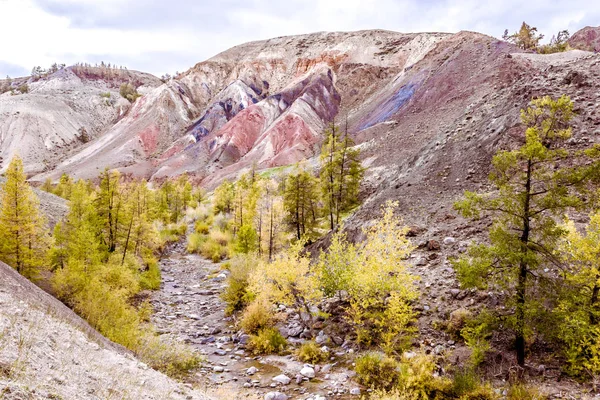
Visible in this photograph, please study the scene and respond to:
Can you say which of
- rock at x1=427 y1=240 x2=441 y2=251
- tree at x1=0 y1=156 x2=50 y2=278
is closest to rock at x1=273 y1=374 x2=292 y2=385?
rock at x1=427 y1=240 x2=441 y2=251

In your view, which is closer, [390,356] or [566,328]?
[566,328]

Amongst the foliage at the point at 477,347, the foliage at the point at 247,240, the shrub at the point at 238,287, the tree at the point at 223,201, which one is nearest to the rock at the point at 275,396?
the foliage at the point at 477,347

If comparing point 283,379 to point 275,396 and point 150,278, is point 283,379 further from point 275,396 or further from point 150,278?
point 150,278

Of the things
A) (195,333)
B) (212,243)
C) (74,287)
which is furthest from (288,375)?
(212,243)

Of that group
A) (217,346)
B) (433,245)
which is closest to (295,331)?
(217,346)

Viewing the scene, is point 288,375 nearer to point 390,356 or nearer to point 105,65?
point 390,356

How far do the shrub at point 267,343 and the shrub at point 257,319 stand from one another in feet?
4.34

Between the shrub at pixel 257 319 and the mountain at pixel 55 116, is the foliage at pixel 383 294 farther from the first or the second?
the mountain at pixel 55 116

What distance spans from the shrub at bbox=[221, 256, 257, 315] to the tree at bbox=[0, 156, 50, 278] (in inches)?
452

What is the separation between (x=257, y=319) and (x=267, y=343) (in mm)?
2522

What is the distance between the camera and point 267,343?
18.7 meters

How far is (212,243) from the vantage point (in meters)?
43.2

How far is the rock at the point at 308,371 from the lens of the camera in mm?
15820

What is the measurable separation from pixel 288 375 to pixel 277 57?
136 meters
